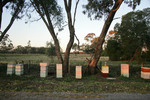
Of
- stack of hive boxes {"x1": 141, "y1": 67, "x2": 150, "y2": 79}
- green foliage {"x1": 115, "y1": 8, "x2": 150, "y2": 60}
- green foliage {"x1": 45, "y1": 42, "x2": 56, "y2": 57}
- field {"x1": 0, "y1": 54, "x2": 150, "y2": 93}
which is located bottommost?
field {"x1": 0, "y1": 54, "x2": 150, "y2": 93}

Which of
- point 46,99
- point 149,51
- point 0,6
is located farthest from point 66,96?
point 149,51

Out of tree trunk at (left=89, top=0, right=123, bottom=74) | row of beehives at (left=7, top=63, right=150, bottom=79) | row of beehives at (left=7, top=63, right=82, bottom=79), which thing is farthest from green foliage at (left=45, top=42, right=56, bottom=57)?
tree trunk at (left=89, top=0, right=123, bottom=74)

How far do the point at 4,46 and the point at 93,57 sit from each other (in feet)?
72.2

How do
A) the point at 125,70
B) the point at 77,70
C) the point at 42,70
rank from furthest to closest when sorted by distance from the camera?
1. the point at 125,70
2. the point at 42,70
3. the point at 77,70

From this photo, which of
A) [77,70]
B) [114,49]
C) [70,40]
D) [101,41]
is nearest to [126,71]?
[101,41]

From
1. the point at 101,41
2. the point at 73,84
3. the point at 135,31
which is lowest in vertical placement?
the point at 73,84

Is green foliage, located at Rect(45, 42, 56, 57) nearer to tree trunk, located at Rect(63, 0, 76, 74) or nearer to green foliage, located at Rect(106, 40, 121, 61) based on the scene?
tree trunk, located at Rect(63, 0, 76, 74)

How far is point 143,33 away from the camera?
25.8 meters

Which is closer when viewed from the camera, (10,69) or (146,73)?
(146,73)

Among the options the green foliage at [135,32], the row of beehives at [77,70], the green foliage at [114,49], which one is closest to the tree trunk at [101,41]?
the row of beehives at [77,70]

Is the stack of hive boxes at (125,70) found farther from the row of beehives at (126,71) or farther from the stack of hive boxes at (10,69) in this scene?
the stack of hive boxes at (10,69)

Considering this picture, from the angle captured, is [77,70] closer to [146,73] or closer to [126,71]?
[126,71]

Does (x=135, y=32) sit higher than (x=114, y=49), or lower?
higher

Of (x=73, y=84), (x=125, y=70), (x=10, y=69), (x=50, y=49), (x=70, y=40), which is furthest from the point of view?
(x=50, y=49)
